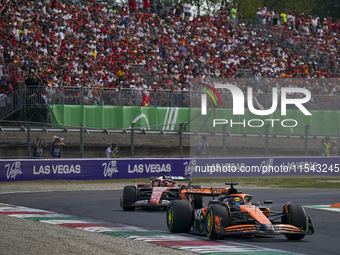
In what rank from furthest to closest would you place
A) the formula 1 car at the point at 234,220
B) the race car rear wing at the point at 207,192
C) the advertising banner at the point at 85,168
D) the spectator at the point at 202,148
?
the spectator at the point at 202,148 < the advertising banner at the point at 85,168 < the race car rear wing at the point at 207,192 < the formula 1 car at the point at 234,220

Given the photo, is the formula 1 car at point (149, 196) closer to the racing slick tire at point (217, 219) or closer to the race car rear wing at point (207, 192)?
the race car rear wing at point (207, 192)

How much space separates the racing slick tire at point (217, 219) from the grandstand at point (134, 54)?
15580 millimetres

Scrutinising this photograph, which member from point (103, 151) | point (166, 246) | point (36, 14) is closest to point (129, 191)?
point (166, 246)

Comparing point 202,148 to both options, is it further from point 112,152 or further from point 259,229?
point 259,229

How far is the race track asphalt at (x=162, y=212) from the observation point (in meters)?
8.25

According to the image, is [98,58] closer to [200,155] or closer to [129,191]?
[200,155]

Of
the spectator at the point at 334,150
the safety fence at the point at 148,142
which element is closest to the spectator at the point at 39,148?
the safety fence at the point at 148,142

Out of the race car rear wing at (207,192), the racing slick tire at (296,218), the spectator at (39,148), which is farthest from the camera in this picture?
the spectator at (39,148)

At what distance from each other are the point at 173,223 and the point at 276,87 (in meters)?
15.8

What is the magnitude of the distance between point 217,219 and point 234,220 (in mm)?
501

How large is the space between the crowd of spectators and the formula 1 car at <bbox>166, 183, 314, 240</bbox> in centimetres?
1501

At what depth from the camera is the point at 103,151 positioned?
2134cm

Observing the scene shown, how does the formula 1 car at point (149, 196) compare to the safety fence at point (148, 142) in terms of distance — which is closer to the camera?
the formula 1 car at point (149, 196)

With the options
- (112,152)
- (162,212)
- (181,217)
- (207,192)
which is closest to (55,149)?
(112,152)
